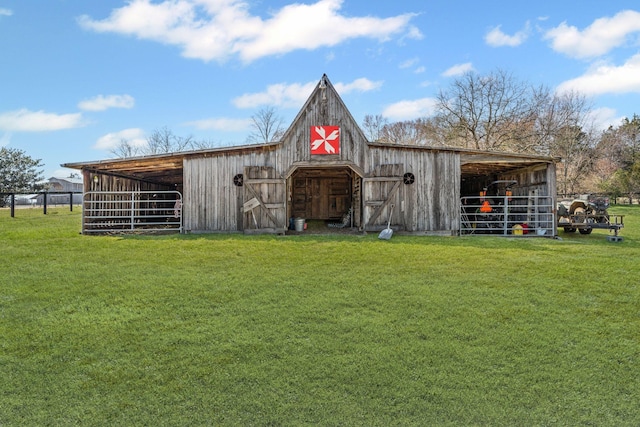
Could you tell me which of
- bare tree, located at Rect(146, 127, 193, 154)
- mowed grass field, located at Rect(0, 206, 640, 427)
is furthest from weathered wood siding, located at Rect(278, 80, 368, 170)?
bare tree, located at Rect(146, 127, 193, 154)

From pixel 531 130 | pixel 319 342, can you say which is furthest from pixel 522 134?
pixel 319 342

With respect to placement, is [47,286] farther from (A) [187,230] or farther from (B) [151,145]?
(B) [151,145]

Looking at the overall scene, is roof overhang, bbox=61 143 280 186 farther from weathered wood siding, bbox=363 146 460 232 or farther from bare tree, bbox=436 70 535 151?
bare tree, bbox=436 70 535 151

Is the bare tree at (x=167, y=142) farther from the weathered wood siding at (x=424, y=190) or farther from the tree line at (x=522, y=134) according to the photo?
the weathered wood siding at (x=424, y=190)

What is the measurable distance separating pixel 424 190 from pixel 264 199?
4824mm

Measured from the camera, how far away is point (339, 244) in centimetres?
947

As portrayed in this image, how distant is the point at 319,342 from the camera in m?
3.92

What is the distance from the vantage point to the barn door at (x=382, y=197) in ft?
39.0

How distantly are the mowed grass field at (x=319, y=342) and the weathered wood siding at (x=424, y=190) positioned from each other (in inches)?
181

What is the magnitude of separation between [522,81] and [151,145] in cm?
4121

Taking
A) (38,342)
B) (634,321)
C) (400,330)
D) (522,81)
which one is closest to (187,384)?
(38,342)

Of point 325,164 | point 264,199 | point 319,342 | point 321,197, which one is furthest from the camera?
point 321,197

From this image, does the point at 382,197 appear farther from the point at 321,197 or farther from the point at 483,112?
the point at 483,112

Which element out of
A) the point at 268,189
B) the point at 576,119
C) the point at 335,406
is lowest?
the point at 335,406
